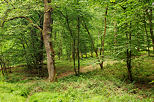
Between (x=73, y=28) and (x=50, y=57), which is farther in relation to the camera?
(x=73, y=28)

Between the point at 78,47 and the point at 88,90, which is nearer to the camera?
the point at 88,90

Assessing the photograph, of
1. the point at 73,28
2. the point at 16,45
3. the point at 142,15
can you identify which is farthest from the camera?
the point at 16,45

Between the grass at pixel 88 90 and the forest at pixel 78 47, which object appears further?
the forest at pixel 78 47

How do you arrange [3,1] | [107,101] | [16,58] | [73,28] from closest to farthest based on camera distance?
[107,101]
[3,1]
[73,28]
[16,58]

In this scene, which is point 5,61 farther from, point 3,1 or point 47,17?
point 47,17

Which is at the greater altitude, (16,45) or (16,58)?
(16,45)

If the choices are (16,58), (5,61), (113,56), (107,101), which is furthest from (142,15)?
(5,61)

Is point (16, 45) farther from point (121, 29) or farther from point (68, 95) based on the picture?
point (121, 29)

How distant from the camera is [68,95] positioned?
457 centimetres

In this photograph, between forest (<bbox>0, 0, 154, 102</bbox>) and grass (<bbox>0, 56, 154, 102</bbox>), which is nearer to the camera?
grass (<bbox>0, 56, 154, 102</bbox>)

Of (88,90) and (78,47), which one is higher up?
(78,47)

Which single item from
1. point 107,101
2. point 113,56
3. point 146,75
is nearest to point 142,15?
point 113,56

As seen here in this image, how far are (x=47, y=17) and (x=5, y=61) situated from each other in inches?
311

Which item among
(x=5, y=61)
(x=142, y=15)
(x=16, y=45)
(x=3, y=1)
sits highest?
(x=3, y=1)
